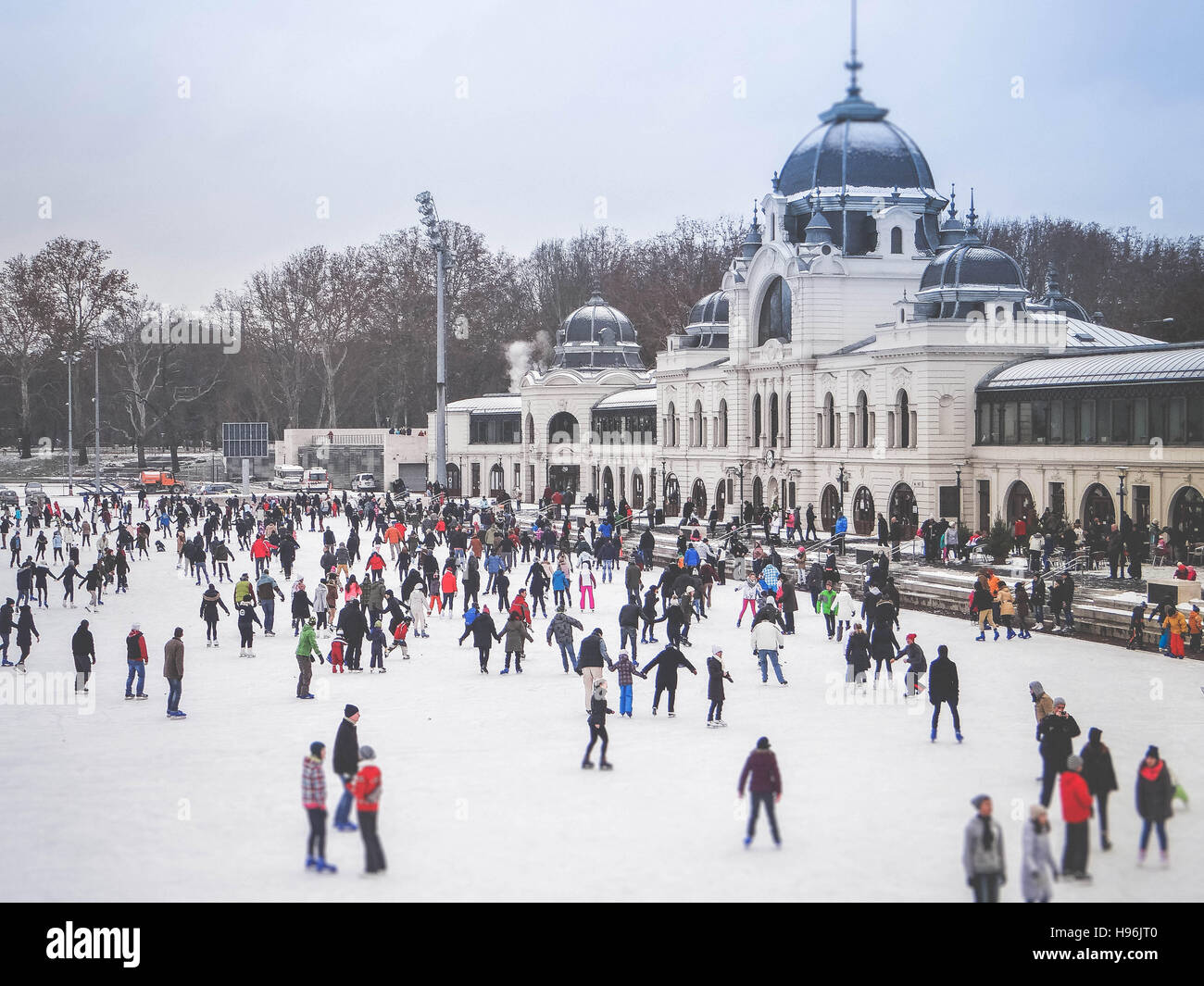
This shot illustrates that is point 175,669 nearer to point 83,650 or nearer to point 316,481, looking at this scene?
point 83,650

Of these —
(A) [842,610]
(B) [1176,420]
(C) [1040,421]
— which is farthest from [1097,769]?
(C) [1040,421]

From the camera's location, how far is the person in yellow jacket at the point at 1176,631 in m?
23.9

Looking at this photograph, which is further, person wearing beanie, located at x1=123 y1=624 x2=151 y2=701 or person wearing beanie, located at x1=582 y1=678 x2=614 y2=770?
person wearing beanie, located at x1=123 y1=624 x2=151 y2=701

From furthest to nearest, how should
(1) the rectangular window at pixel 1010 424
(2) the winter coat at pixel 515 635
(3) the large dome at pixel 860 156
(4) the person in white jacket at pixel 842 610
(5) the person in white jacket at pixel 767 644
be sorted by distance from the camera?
(3) the large dome at pixel 860 156, (1) the rectangular window at pixel 1010 424, (4) the person in white jacket at pixel 842 610, (2) the winter coat at pixel 515 635, (5) the person in white jacket at pixel 767 644

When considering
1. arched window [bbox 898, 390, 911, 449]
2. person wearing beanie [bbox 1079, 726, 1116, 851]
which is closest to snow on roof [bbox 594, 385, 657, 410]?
arched window [bbox 898, 390, 911, 449]

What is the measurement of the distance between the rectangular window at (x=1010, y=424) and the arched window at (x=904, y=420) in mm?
3335

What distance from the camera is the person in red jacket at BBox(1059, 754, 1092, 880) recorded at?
11.8 meters

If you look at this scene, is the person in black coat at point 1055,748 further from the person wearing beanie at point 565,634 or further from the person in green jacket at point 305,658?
the person in green jacket at point 305,658

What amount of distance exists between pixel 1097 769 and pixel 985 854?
261 cm

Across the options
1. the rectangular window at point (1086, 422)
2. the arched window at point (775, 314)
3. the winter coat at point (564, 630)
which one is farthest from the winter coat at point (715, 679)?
the arched window at point (775, 314)

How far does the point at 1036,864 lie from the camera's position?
10.8 metres

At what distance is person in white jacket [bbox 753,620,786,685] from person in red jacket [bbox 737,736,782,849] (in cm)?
830

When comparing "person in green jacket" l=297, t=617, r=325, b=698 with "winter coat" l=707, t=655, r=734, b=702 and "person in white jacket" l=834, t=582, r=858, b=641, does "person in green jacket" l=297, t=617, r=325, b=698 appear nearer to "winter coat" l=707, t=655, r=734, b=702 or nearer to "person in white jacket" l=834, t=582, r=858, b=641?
"winter coat" l=707, t=655, r=734, b=702

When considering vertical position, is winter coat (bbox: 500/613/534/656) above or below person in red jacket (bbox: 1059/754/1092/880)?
above
